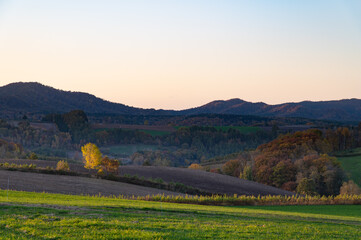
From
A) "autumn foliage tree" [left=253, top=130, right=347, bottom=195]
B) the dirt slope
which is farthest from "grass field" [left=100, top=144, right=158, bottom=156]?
the dirt slope

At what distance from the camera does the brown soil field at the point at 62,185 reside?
1727 inches

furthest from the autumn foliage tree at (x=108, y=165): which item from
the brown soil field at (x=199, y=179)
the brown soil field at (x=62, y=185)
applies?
the brown soil field at (x=62, y=185)

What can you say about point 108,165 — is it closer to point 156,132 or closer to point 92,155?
point 92,155

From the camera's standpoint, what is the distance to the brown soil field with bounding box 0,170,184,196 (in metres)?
43.9

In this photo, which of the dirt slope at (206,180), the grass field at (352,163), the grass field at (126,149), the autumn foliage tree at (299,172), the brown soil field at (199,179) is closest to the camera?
the brown soil field at (199,179)

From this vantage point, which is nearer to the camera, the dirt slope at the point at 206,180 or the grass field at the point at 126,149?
the dirt slope at the point at 206,180

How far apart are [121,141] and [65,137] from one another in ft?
74.7

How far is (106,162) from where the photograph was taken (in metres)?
62.8

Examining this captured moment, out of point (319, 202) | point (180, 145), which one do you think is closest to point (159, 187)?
point (319, 202)

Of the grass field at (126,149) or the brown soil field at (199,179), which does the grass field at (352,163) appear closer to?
the brown soil field at (199,179)

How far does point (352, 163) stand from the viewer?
10881 centimetres

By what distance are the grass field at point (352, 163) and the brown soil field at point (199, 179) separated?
32.1 m

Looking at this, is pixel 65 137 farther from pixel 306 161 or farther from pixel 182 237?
pixel 182 237

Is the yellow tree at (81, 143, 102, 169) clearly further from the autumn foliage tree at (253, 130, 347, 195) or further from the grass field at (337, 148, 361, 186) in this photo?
the grass field at (337, 148, 361, 186)
